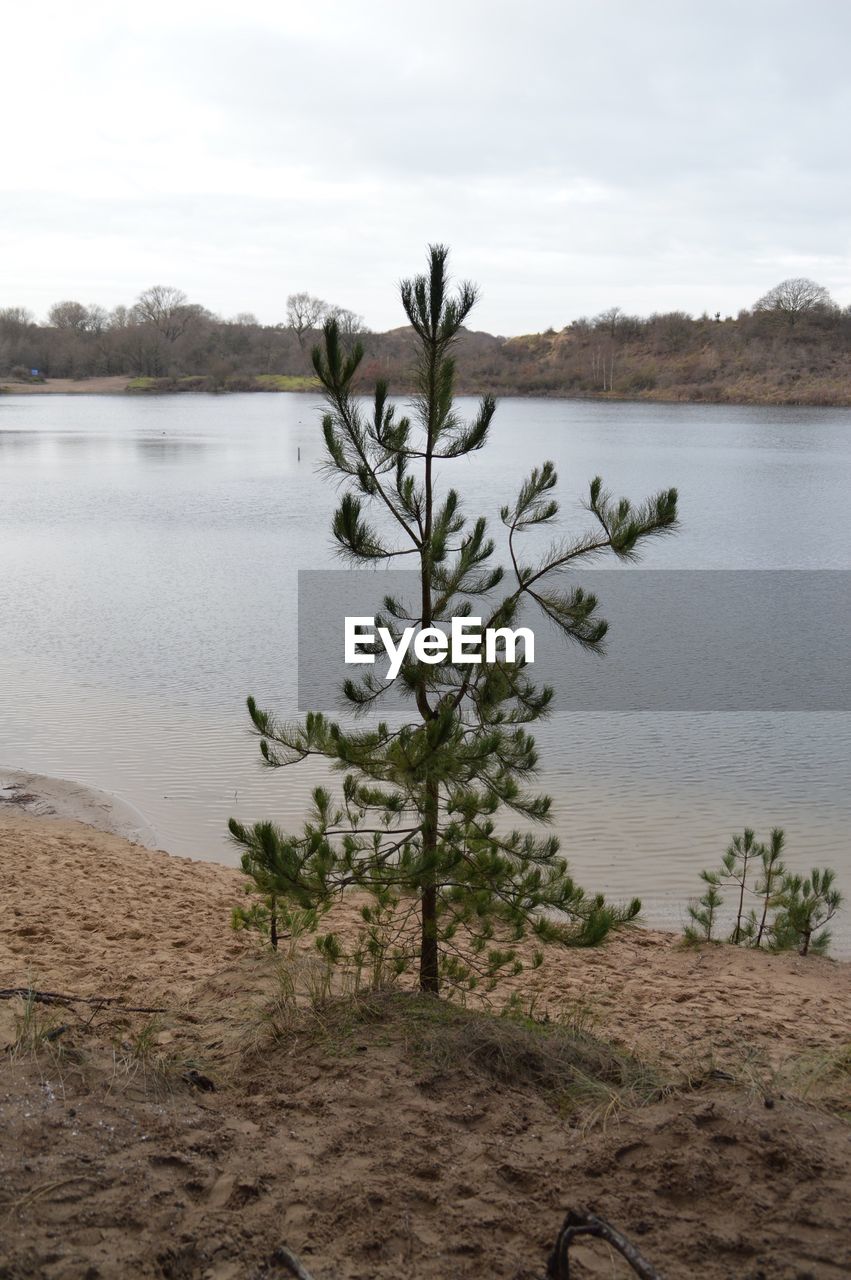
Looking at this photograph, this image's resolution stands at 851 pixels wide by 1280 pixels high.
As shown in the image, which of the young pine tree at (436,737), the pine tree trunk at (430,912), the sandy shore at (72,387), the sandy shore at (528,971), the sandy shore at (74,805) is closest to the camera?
the young pine tree at (436,737)

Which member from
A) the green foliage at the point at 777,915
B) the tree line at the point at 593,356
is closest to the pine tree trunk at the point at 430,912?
the green foliage at the point at 777,915

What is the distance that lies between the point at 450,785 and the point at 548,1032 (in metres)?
1.25

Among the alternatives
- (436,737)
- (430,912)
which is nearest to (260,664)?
(430,912)

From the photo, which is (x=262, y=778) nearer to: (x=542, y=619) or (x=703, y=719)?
(x=703, y=719)

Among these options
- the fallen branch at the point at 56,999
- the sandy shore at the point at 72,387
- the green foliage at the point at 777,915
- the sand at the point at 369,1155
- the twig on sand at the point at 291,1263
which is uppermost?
the sandy shore at the point at 72,387

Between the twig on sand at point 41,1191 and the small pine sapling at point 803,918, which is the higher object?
the twig on sand at point 41,1191

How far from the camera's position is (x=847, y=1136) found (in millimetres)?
3273

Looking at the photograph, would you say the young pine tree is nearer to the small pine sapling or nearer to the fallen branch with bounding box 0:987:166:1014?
the fallen branch with bounding box 0:987:166:1014

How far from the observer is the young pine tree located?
4652 mm

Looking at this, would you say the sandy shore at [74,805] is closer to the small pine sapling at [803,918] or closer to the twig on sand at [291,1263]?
the small pine sapling at [803,918]

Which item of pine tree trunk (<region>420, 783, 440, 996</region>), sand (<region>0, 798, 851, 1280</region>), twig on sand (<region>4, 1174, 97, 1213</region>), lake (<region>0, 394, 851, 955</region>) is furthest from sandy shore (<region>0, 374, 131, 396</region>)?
twig on sand (<region>4, 1174, 97, 1213</region>)

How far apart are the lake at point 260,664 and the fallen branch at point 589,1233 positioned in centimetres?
396

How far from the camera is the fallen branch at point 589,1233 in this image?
2.12m

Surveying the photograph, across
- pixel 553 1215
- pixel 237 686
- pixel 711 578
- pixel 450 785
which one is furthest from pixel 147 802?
pixel 711 578
